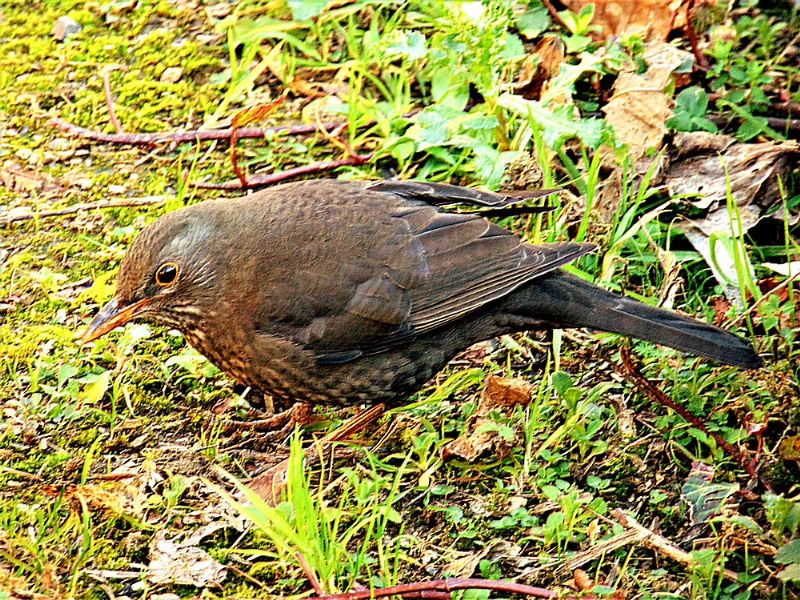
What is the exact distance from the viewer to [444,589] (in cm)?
411

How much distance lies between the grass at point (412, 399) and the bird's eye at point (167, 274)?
2.07 ft

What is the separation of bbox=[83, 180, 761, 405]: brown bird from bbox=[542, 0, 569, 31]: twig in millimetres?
2168

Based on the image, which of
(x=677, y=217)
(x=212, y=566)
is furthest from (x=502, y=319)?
(x=212, y=566)

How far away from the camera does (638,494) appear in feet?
15.0

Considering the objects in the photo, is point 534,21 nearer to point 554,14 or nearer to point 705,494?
point 554,14

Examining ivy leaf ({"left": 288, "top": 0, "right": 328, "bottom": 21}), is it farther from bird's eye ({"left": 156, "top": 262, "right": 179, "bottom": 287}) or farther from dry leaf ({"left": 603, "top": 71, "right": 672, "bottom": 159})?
bird's eye ({"left": 156, "top": 262, "right": 179, "bottom": 287})

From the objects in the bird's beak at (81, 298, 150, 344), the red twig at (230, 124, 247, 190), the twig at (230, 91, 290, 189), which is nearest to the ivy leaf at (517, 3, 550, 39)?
the twig at (230, 91, 290, 189)

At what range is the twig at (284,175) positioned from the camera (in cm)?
606

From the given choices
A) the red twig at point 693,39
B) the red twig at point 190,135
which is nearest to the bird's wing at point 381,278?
the red twig at point 190,135

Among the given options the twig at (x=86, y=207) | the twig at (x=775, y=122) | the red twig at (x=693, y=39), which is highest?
the red twig at (x=693, y=39)

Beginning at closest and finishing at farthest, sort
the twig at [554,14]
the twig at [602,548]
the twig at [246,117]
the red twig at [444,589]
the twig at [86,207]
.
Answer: the red twig at [444,589], the twig at [602,548], the twig at [246,117], the twig at [86,207], the twig at [554,14]

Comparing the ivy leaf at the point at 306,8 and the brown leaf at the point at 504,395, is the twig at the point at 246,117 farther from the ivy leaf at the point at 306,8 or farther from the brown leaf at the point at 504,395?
the brown leaf at the point at 504,395

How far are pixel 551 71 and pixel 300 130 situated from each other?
1.47 m

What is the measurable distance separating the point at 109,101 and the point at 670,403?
12.3 ft
